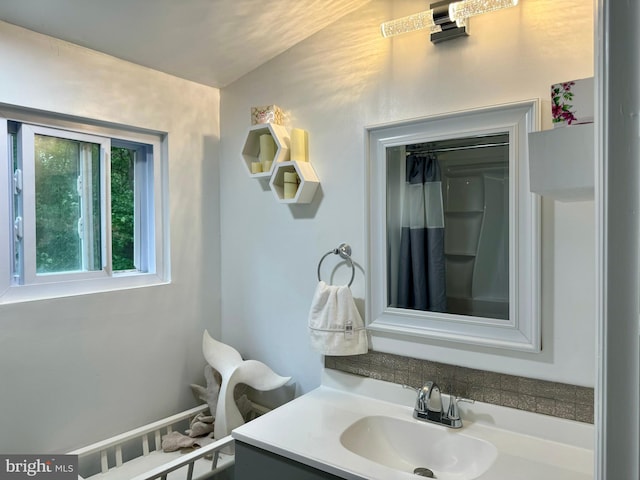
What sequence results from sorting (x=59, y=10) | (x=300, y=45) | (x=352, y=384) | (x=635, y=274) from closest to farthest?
(x=635, y=274)
(x=59, y=10)
(x=352, y=384)
(x=300, y=45)

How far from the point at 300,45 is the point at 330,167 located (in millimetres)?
539

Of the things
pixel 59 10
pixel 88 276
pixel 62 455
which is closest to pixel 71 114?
pixel 59 10

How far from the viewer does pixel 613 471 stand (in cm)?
37

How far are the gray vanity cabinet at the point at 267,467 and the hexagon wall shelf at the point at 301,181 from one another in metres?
0.90

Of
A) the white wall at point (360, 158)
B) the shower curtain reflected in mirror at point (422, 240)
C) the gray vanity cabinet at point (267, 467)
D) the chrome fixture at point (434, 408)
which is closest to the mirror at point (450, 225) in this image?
the shower curtain reflected in mirror at point (422, 240)

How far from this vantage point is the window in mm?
1513

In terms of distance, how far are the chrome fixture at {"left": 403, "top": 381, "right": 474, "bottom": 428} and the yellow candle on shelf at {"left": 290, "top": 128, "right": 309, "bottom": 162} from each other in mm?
966

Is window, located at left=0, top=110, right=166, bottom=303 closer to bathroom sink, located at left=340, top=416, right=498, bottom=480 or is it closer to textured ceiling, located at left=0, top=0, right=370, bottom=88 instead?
textured ceiling, located at left=0, top=0, right=370, bottom=88

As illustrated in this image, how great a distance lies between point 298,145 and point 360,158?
0.27 metres

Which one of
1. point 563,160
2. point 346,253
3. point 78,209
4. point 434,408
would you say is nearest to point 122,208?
point 78,209

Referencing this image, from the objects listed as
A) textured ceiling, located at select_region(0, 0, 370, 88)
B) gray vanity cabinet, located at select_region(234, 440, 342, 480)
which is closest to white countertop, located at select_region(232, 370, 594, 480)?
gray vanity cabinet, located at select_region(234, 440, 342, 480)

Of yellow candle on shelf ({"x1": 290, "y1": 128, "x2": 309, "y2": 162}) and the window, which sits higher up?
yellow candle on shelf ({"x1": 290, "y1": 128, "x2": 309, "y2": 162})

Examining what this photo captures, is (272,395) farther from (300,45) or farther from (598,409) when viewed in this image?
(598,409)

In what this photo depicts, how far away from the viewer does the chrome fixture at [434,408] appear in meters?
1.40
